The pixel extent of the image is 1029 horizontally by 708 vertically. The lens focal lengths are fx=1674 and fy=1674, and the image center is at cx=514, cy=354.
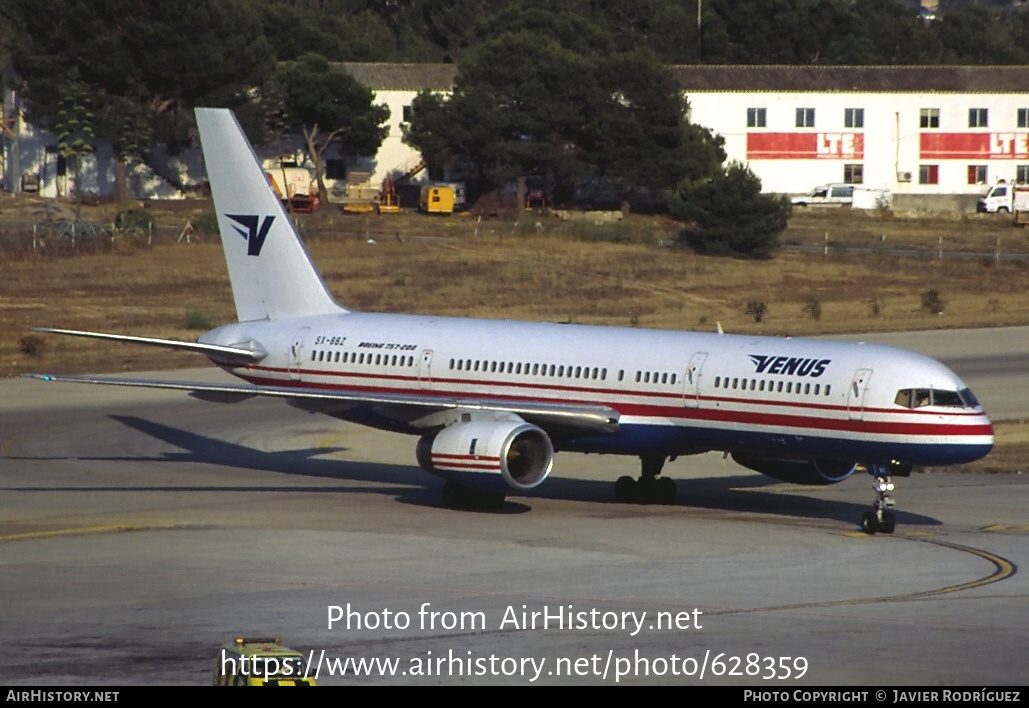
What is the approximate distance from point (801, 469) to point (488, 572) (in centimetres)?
1159

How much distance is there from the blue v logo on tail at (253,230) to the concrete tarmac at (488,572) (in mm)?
6211

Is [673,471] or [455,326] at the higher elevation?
[455,326]

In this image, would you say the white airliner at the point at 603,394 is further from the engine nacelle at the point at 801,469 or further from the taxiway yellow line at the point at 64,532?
the taxiway yellow line at the point at 64,532

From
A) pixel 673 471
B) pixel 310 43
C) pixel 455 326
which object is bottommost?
pixel 673 471

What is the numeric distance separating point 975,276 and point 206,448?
64061 mm

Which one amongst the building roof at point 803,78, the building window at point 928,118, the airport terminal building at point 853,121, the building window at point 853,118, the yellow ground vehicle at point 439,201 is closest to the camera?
the yellow ground vehicle at point 439,201

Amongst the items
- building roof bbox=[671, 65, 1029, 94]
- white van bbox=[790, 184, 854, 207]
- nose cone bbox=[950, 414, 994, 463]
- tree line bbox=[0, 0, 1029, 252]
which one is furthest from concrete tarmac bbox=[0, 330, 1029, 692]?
building roof bbox=[671, 65, 1029, 94]

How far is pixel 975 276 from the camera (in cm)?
10200

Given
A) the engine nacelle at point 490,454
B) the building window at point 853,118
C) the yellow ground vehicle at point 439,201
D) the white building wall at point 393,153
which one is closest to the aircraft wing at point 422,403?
the engine nacelle at point 490,454

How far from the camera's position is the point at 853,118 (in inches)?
5832

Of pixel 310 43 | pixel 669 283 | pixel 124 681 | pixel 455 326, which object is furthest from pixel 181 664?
pixel 310 43

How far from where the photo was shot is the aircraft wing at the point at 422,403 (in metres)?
38.8
